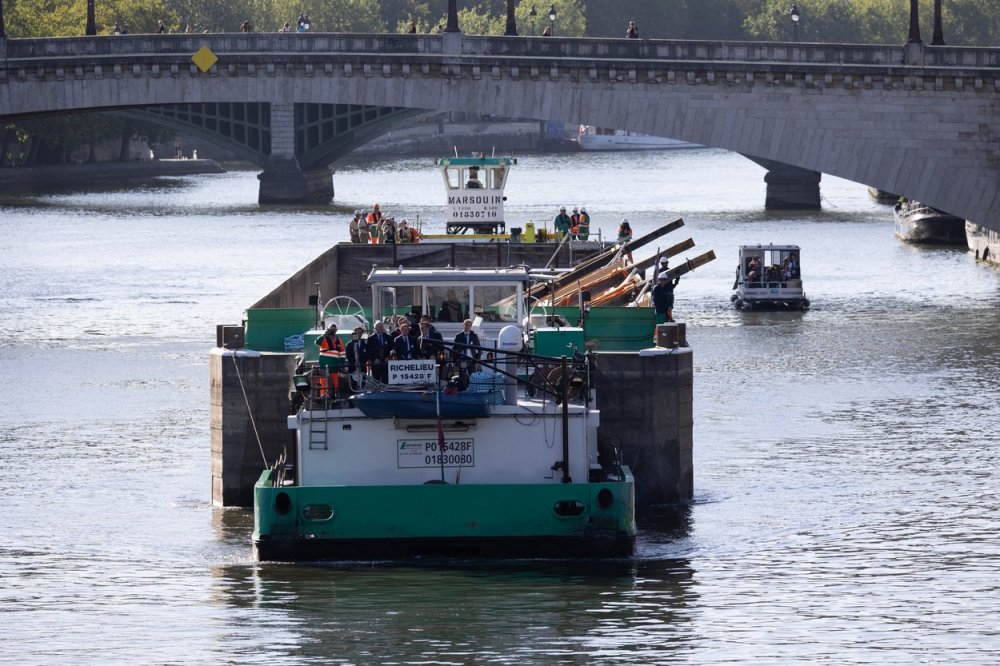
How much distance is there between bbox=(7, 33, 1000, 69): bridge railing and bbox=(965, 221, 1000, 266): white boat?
30.6 feet

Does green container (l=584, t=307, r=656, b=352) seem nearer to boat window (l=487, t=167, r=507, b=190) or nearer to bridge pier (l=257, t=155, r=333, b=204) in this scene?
boat window (l=487, t=167, r=507, b=190)

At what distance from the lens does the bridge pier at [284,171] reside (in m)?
125

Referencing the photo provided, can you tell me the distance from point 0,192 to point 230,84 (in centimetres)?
4131

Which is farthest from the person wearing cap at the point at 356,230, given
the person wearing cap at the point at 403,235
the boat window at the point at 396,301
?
the boat window at the point at 396,301

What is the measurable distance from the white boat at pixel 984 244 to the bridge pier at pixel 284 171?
46424 millimetres

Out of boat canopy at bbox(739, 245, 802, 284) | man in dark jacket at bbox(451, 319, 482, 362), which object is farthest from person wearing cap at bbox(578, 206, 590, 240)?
man in dark jacket at bbox(451, 319, 482, 362)

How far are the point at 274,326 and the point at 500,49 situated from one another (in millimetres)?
48375

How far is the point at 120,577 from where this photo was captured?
1253 inches

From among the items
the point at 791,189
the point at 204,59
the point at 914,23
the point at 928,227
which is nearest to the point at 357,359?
the point at 914,23

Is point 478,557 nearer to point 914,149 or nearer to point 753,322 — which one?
point 753,322

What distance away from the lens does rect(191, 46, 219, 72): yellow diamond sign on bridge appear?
9044 centimetres

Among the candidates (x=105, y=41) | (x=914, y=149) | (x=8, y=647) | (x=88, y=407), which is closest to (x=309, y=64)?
(x=105, y=41)

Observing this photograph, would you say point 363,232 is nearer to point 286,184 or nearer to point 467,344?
point 467,344

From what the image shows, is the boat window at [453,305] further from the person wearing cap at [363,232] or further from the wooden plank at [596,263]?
the person wearing cap at [363,232]
